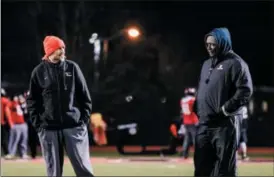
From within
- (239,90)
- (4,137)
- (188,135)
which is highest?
(239,90)

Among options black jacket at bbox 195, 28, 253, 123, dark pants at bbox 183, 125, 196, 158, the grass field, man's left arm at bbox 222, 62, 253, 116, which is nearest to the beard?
black jacket at bbox 195, 28, 253, 123

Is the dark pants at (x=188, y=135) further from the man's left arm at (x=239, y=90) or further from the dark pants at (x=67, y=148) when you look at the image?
the man's left arm at (x=239, y=90)

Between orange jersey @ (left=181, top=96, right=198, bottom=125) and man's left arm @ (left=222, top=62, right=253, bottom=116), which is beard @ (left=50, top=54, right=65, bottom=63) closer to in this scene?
man's left arm @ (left=222, top=62, right=253, bottom=116)

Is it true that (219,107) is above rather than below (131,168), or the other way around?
above

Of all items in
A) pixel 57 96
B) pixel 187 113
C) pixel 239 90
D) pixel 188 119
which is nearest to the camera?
pixel 239 90

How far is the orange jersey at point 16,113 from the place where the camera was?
12.7 m

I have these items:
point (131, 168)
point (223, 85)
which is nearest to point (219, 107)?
point (223, 85)

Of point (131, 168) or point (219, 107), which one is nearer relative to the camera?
point (219, 107)

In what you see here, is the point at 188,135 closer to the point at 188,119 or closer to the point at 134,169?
the point at 188,119

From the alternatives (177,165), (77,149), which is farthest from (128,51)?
(77,149)

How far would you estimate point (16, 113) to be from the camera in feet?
41.6

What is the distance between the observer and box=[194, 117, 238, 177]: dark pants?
5762 mm

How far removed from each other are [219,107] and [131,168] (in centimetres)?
518

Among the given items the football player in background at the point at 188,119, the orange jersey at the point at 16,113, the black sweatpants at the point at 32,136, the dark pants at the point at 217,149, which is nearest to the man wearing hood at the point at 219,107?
the dark pants at the point at 217,149
